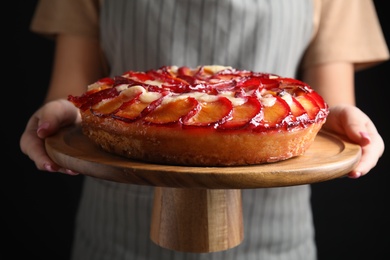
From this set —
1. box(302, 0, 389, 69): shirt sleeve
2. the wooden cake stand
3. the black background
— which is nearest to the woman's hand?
the wooden cake stand

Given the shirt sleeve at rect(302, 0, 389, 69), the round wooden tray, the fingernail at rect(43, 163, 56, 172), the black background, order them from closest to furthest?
the round wooden tray
the fingernail at rect(43, 163, 56, 172)
the shirt sleeve at rect(302, 0, 389, 69)
the black background

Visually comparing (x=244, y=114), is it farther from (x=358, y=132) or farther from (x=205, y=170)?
(x=358, y=132)

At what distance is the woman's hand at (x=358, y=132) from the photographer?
90cm

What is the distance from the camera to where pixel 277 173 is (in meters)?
0.70

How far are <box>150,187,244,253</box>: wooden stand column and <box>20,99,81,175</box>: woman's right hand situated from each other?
159mm

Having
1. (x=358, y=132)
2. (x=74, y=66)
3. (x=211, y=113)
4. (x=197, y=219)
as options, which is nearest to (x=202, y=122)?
(x=211, y=113)

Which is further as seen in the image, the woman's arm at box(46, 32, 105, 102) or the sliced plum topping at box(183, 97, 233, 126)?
the woman's arm at box(46, 32, 105, 102)

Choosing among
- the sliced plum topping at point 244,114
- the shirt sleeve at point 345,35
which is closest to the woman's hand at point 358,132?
the sliced plum topping at point 244,114

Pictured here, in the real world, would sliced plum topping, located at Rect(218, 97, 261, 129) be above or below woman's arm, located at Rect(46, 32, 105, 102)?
above

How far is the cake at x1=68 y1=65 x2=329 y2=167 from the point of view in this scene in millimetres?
748

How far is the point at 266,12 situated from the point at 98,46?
41 cm

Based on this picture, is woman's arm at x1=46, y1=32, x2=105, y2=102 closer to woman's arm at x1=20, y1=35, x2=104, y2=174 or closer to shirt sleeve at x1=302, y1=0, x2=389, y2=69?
woman's arm at x1=20, y1=35, x2=104, y2=174

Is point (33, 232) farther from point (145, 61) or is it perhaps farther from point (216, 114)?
point (216, 114)

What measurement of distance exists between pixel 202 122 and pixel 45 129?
27 centimetres
